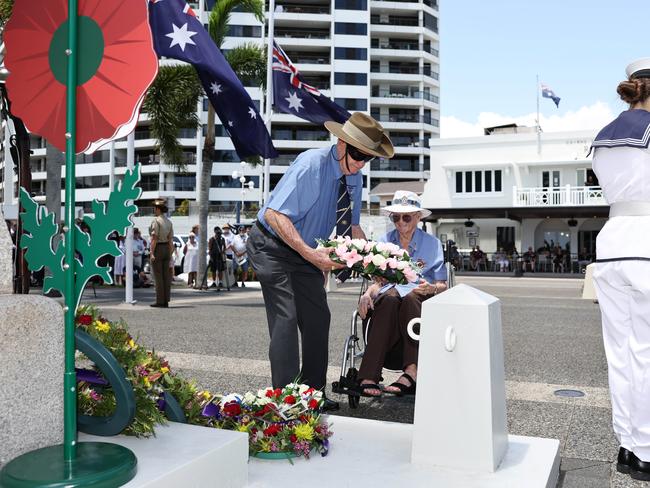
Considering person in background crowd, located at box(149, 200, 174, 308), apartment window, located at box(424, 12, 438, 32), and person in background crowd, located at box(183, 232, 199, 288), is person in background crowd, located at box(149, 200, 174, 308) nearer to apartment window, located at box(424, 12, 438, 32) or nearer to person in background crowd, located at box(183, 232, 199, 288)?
person in background crowd, located at box(183, 232, 199, 288)

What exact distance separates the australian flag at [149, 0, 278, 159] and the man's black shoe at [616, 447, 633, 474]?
452cm

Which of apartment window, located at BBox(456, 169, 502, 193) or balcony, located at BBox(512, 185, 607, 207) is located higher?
apartment window, located at BBox(456, 169, 502, 193)

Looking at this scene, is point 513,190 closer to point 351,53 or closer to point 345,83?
point 345,83

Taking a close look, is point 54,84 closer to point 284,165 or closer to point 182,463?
point 182,463

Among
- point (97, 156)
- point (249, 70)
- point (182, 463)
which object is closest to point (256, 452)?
point (182, 463)

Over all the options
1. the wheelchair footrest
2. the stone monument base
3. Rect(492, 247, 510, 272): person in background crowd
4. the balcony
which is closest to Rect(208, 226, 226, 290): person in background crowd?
the wheelchair footrest

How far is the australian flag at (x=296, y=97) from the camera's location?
41.9 feet

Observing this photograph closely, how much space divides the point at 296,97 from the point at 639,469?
1073 cm

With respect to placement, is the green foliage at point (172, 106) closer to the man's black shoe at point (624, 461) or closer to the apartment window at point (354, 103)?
the man's black shoe at point (624, 461)

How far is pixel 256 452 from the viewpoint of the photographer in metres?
3.39

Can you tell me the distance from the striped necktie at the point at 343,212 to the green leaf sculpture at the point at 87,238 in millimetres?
1862

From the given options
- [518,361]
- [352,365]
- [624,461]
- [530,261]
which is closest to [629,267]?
[624,461]

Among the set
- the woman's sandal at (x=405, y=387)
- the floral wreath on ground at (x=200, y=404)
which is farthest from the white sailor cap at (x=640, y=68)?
the floral wreath on ground at (x=200, y=404)

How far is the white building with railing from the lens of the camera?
133 feet
